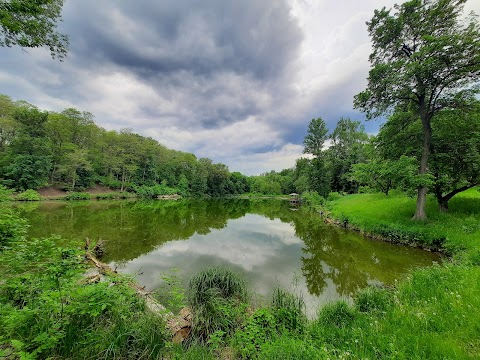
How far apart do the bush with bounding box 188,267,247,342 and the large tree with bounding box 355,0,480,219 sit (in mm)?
11750

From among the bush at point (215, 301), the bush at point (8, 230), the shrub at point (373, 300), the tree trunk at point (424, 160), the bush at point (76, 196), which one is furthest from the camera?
the bush at point (76, 196)

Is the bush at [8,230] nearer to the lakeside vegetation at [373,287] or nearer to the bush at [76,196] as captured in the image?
the lakeside vegetation at [373,287]

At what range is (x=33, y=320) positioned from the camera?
2730 mm

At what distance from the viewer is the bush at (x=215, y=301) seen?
3880mm

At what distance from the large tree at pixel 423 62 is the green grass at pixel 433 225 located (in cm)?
110

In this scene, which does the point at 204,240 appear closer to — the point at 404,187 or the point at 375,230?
the point at 375,230

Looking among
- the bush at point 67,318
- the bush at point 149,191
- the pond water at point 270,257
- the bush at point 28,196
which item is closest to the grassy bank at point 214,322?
the bush at point 67,318

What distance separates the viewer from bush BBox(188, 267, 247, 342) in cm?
388

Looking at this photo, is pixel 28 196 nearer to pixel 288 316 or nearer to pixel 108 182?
pixel 108 182

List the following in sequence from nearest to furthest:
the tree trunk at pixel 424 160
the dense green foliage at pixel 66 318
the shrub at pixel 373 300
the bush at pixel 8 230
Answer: the dense green foliage at pixel 66 318 → the bush at pixel 8 230 → the shrub at pixel 373 300 → the tree trunk at pixel 424 160

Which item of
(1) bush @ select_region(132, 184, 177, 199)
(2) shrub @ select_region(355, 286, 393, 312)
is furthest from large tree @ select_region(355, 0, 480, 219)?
(1) bush @ select_region(132, 184, 177, 199)

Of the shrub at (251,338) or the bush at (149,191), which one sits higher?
the bush at (149,191)

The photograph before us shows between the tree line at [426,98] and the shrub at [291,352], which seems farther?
the tree line at [426,98]

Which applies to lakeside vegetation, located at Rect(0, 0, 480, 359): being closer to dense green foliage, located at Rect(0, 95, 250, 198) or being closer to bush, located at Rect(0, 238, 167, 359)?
bush, located at Rect(0, 238, 167, 359)
